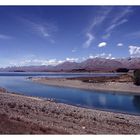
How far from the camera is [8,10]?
12047 millimetres

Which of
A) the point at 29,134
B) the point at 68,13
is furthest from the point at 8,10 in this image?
the point at 29,134

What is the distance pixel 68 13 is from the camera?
12.3 metres
